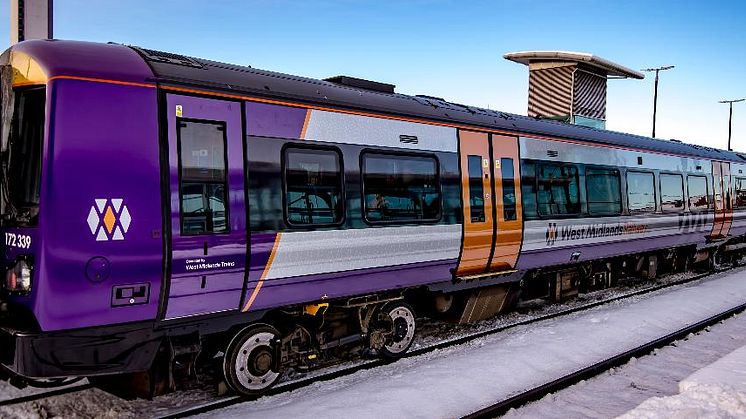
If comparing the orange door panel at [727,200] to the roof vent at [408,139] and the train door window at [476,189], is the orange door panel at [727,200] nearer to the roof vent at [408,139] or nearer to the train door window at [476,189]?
the train door window at [476,189]

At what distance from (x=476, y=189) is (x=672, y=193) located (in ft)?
25.3

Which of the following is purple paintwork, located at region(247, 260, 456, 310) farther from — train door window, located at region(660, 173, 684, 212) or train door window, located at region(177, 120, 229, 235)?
train door window, located at region(660, 173, 684, 212)

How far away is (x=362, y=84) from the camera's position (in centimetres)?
791

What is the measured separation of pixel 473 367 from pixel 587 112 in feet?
92.7

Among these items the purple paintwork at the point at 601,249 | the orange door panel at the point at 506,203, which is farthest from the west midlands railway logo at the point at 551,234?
the orange door panel at the point at 506,203

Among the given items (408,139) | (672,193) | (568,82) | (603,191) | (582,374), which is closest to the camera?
(582,374)

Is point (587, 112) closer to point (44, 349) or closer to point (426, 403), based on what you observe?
point (426, 403)

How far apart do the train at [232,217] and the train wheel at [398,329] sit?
0.09ft

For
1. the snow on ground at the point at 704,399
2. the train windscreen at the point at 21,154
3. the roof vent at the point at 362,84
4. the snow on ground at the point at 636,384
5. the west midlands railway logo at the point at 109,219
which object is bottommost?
the snow on ground at the point at 636,384

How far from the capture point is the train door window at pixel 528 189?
9.39 m

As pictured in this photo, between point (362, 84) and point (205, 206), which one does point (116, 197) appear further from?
point (362, 84)

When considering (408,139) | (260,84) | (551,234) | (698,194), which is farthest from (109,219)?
(698,194)

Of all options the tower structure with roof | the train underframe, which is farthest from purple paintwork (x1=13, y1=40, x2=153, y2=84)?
the tower structure with roof

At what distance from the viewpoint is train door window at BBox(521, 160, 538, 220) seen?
9391 mm
